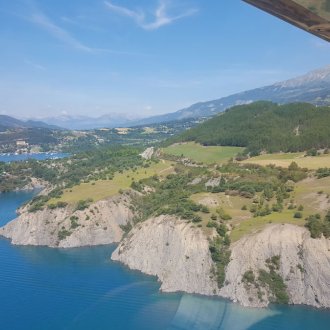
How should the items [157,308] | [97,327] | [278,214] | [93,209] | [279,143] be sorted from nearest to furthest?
[97,327]
[157,308]
[278,214]
[93,209]
[279,143]

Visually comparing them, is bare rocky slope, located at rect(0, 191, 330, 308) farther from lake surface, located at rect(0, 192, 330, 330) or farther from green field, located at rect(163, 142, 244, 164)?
green field, located at rect(163, 142, 244, 164)

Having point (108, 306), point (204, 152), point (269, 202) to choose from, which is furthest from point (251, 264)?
point (204, 152)

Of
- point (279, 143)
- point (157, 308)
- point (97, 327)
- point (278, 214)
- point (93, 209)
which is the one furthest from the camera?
point (279, 143)

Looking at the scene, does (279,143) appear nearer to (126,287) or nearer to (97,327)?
(126,287)

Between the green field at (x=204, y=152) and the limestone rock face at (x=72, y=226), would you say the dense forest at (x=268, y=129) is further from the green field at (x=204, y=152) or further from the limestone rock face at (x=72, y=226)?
the limestone rock face at (x=72, y=226)

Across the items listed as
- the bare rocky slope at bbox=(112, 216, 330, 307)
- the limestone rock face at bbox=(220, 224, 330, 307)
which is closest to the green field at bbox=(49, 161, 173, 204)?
the bare rocky slope at bbox=(112, 216, 330, 307)

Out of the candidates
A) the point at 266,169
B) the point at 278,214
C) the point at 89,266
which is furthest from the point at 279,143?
the point at 89,266

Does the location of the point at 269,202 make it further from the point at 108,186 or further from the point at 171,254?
the point at 108,186
